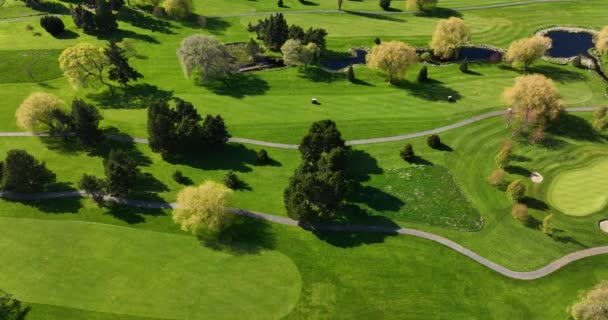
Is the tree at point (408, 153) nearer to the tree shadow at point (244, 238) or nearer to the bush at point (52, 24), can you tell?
the tree shadow at point (244, 238)

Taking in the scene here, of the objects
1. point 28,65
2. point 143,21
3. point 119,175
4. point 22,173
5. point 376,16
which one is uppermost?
point 376,16

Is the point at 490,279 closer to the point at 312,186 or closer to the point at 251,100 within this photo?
the point at 312,186

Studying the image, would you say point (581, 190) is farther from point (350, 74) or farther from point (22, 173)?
point (22, 173)

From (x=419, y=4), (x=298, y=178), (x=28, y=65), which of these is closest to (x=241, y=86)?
(x=298, y=178)

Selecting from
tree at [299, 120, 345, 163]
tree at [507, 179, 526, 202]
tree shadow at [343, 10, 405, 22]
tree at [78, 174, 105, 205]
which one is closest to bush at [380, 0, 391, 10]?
tree shadow at [343, 10, 405, 22]

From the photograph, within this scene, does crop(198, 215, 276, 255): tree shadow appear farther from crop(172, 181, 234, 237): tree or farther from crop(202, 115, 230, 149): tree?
crop(202, 115, 230, 149): tree

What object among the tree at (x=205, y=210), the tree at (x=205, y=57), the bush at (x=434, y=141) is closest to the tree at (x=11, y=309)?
the tree at (x=205, y=210)
